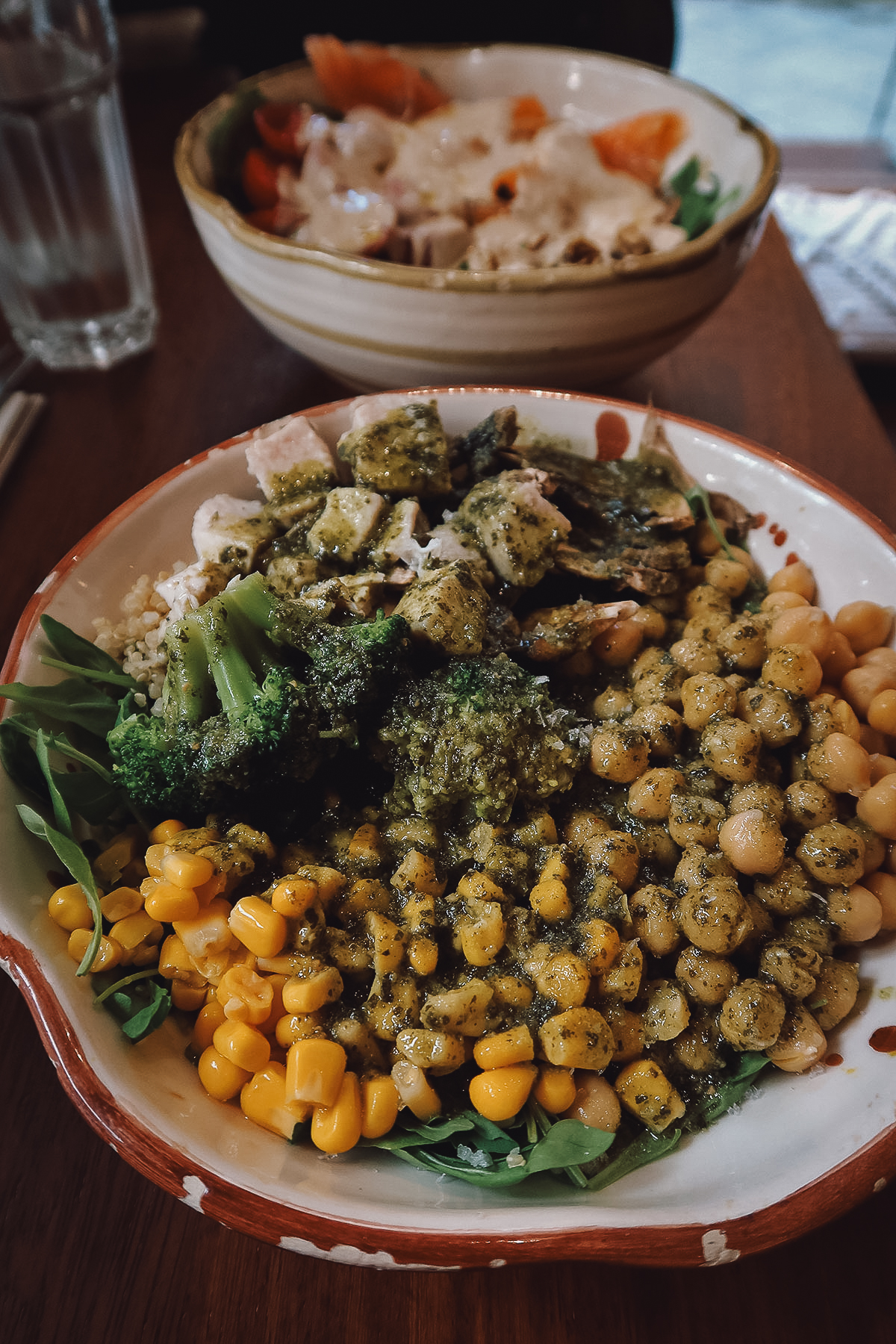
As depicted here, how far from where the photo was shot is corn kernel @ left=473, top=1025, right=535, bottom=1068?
1.26 meters

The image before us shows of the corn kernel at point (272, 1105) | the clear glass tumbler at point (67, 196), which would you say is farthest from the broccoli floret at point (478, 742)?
the clear glass tumbler at point (67, 196)

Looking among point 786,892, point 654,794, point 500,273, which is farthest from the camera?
point 500,273

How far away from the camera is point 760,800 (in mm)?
1461

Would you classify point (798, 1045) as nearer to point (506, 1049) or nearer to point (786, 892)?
point (786, 892)

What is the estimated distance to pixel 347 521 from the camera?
1714 mm

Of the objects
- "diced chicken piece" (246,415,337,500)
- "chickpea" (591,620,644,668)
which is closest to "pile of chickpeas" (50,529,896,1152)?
"chickpea" (591,620,644,668)

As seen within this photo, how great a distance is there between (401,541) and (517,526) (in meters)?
0.22

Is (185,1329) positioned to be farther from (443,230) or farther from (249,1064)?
(443,230)

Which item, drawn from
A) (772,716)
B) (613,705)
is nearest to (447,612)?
(613,705)

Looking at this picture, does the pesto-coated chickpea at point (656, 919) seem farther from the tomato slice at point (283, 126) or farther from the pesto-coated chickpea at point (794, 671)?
the tomato slice at point (283, 126)

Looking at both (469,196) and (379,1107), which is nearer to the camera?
(379,1107)

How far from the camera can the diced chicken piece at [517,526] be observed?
1682mm

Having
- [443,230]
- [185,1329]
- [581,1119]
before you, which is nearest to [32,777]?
[185,1329]

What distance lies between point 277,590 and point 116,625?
326 millimetres
